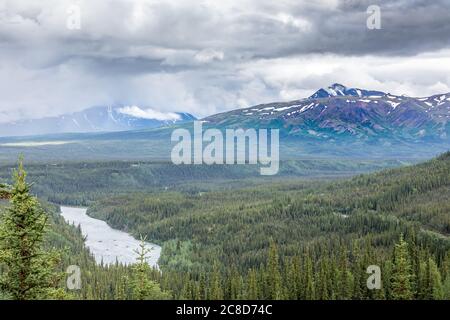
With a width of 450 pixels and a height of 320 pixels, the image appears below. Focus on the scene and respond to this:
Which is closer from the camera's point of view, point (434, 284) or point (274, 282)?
point (434, 284)
